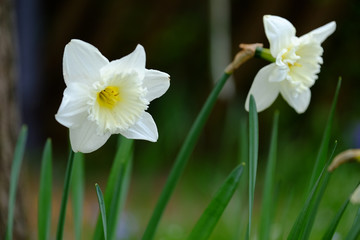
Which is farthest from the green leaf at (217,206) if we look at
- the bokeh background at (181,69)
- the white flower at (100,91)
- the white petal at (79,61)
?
the bokeh background at (181,69)

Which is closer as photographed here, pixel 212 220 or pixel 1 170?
pixel 212 220

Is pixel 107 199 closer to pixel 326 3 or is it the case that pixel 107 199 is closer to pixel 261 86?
pixel 261 86

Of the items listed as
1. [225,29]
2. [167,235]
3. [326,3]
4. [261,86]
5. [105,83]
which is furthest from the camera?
[326,3]

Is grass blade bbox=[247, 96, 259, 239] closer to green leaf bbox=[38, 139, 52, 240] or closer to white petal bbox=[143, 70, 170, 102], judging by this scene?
white petal bbox=[143, 70, 170, 102]

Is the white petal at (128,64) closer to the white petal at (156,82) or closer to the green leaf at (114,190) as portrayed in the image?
the white petal at (156,82)

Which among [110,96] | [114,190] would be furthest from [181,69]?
[110,96]

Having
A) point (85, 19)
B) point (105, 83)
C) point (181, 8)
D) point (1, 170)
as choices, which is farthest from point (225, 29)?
point (105, 83)
